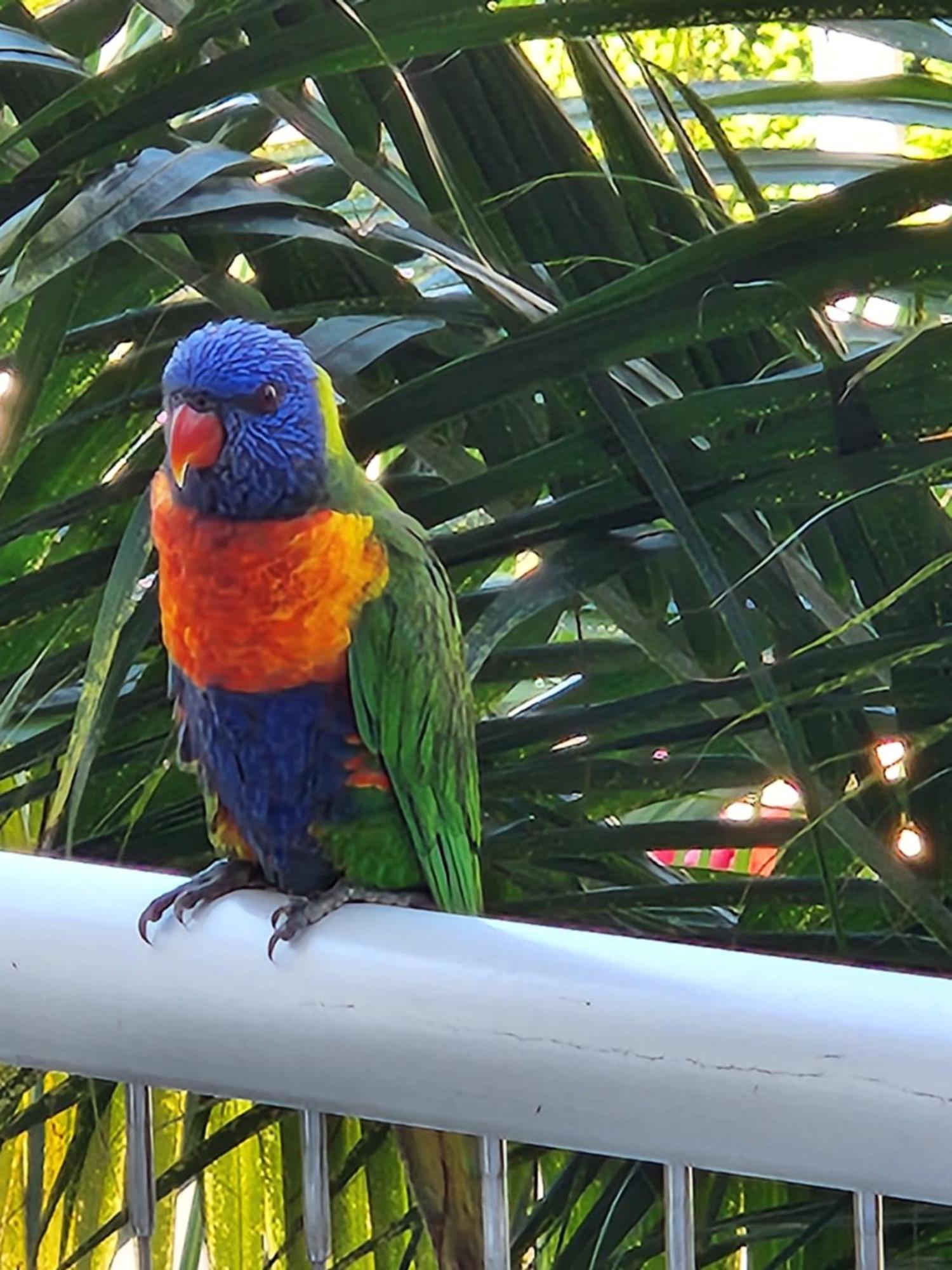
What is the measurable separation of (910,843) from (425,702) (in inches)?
9.3

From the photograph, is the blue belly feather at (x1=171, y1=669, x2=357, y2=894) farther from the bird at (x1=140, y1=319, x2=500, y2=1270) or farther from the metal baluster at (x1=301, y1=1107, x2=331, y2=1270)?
the metal baluster at (x1=301, y1=1107, x2=331, y2=1270)

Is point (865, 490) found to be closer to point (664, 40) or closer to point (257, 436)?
point (257, 436)

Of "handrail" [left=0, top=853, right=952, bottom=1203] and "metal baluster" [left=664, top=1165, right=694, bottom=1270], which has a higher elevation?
"handrail" [left=0, top=853, right=952, bottom=1203]

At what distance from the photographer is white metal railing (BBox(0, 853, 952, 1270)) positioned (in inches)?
12.6

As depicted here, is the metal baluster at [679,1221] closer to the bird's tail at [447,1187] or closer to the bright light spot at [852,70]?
the bird's tail at [447,1187]

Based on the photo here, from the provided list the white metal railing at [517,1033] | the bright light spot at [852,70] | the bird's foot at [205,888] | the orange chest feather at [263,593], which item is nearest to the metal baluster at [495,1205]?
the white metal railing at [517,1033]

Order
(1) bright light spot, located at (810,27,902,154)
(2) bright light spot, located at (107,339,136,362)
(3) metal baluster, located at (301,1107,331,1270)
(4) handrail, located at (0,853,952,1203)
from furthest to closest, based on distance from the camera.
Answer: (1) bright light spot, located at (810,27,902,154) < (2) bright light spot, located at (107,339,136,362) < (3) metal baluster, located at (301,1107,331,1270) < (4) handrail, located at (0,853,952,1203)

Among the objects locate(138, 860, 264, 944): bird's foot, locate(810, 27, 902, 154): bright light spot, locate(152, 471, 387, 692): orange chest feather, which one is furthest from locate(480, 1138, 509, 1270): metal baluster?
locate(810, 27, 902, 154): bright light spot

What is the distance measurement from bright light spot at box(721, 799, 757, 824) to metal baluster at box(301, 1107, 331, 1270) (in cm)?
34

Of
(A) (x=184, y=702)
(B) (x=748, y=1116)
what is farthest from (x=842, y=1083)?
(A) (x=184, y=702)

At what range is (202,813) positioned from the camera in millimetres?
766

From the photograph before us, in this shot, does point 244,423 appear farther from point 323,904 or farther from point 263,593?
point 323,904

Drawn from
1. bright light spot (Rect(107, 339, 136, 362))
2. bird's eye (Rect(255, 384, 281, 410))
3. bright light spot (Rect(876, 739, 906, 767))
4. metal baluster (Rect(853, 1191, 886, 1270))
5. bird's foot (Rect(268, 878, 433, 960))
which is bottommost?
metal baluster (Rect(853, 1191, 886, 1270))

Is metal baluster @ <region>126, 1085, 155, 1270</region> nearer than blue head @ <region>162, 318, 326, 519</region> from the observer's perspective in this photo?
Yes
